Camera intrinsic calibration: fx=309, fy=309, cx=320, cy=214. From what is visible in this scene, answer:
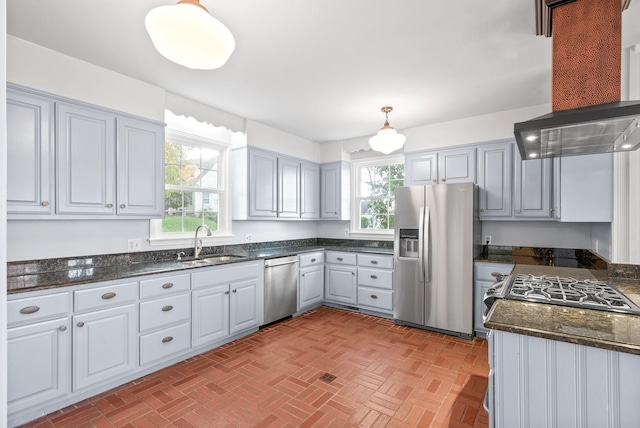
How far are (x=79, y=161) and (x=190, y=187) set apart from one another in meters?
1.23

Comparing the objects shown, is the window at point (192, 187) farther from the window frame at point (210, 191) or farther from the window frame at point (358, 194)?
the window frame at point (358, 194)

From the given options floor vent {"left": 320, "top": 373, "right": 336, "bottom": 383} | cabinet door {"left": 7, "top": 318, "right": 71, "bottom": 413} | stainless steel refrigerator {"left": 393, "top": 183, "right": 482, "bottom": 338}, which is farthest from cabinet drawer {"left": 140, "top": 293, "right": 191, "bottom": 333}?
stainless steel refrigerator {"left": 393, "top": 183, "right": 482, "bottom": 338}

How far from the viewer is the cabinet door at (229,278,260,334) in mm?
3252

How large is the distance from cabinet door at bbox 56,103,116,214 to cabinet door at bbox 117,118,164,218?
7cm

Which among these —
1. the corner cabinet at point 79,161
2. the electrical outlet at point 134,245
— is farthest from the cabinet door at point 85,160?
the electrical outlet at point 134,245

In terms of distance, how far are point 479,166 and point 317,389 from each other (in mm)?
3069

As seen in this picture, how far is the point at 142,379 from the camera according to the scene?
251 cm

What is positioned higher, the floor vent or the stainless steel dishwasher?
the stainless steel dishwasher

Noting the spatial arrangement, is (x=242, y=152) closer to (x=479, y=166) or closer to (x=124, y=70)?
(x=124, y=70)

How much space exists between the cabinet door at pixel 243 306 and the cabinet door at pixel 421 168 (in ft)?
8.04

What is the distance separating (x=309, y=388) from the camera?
2400 millimetres

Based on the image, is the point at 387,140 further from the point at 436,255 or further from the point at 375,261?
the point at 375,261

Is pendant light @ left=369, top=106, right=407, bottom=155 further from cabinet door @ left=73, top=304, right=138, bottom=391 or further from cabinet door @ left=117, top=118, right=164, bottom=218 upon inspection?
cabinet door @ left=73, top=304, right=138, bottom=391

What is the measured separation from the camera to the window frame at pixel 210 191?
3215mm
